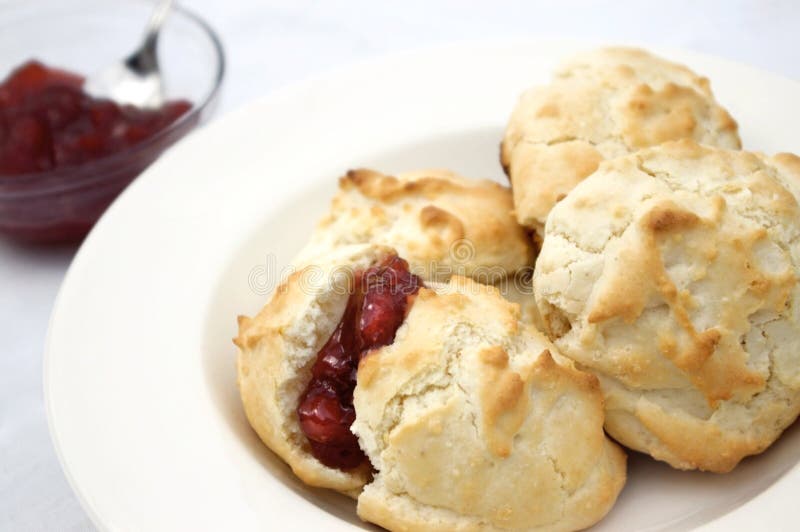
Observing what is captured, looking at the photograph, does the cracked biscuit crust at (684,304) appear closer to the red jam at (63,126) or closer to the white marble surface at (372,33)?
the white marble surface at (372,33)

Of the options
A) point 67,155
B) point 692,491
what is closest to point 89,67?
point 67,155

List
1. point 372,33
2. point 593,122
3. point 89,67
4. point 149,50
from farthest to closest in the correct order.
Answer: point 372,33, point 89,67, point 149,50, point 593,122

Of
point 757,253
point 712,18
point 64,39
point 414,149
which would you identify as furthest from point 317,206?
point 712,18

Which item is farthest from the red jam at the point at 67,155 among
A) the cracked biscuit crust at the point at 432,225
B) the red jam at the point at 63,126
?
the cracked biscuit crust at the point at 432,225

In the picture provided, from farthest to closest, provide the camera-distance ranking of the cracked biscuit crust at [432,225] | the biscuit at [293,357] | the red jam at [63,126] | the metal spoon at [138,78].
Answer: the metal spoon at [138,78] → the red jam at [63,126] → the cracked biscuit crust at [432,225] → the biscuit at [293,357]

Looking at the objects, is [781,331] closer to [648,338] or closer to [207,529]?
[648,338]

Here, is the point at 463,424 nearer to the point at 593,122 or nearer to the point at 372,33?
the point at 593,122

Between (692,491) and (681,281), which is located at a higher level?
(681,281)

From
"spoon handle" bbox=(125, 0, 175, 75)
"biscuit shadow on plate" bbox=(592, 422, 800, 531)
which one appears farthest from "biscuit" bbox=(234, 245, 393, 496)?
"spoon handle" bbox=(125, 0, 175, 75)
